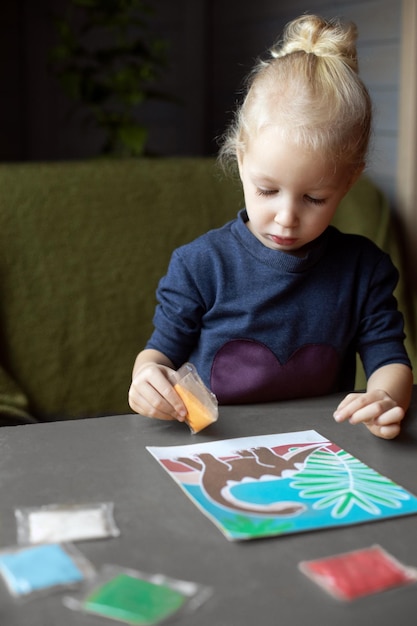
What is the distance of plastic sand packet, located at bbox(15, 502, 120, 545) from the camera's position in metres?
0.69

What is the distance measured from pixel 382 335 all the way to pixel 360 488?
452 mm

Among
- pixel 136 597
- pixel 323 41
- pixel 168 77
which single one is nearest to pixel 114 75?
pixel 168 77

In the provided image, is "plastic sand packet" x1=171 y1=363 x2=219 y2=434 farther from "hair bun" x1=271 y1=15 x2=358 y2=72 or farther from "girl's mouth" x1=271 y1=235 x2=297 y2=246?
"hair bun" x1=271 y1=15 x2=358 y2=72

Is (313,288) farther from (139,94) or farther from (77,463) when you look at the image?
(139,94)

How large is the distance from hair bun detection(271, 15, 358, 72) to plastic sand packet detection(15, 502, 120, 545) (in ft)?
2.31

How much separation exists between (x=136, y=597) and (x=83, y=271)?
1.37 meters

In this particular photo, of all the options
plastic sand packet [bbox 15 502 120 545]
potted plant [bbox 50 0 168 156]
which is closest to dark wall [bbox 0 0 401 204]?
potted plant [bbox 50 0 168 156]

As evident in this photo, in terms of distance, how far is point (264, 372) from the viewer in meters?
1.23

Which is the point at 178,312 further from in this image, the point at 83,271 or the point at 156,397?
the point at 83,271

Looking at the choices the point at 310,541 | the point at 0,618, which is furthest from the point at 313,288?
the point at 0,618

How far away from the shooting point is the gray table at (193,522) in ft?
1.95

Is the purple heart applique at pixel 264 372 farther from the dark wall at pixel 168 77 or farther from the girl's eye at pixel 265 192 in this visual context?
the dark wall at pixel 168 77

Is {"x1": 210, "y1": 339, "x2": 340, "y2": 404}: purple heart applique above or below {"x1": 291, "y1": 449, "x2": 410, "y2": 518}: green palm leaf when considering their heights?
below

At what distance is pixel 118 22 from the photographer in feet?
9.30
